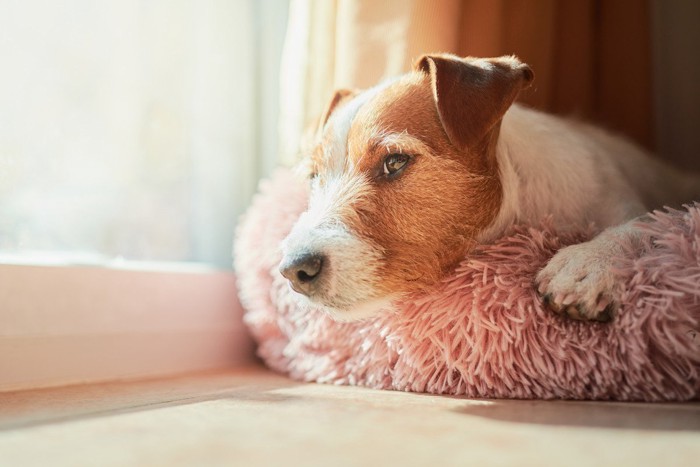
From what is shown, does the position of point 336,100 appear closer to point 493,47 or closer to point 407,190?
point 407,190

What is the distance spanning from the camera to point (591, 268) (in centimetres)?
141

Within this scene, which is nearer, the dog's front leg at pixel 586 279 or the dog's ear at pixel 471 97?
the dog's front leg at pixel 586 279

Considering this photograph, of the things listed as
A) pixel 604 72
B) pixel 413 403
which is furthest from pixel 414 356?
pixel 604 72

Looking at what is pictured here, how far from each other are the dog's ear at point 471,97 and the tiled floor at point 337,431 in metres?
0.62

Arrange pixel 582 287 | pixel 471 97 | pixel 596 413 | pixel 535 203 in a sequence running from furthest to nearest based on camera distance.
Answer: pixel 535 203, pixel 471 97, pixel 582 287, pixel 596 413

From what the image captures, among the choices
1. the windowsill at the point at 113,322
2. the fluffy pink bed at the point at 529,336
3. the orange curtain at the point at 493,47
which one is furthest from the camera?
the orange curtain at the point at 493,47

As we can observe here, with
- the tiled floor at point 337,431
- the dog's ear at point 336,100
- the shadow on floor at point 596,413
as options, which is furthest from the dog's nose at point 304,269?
the dog's ear at point 336,100

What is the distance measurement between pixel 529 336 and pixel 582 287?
0.51 feet

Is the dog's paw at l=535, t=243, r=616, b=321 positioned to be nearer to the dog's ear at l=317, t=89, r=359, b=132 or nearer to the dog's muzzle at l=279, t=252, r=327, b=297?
the dog's muzzle at l=279, t=252, r=327, b=297

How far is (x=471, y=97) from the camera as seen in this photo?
1.56 m

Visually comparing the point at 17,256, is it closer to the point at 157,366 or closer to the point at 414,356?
the point at 157,366

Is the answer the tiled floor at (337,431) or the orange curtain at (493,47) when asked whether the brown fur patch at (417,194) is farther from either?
the orange curtain at (493,47)

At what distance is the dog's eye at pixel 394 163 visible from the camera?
1.61 m

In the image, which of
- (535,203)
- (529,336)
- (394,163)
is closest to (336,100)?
(394,163)
